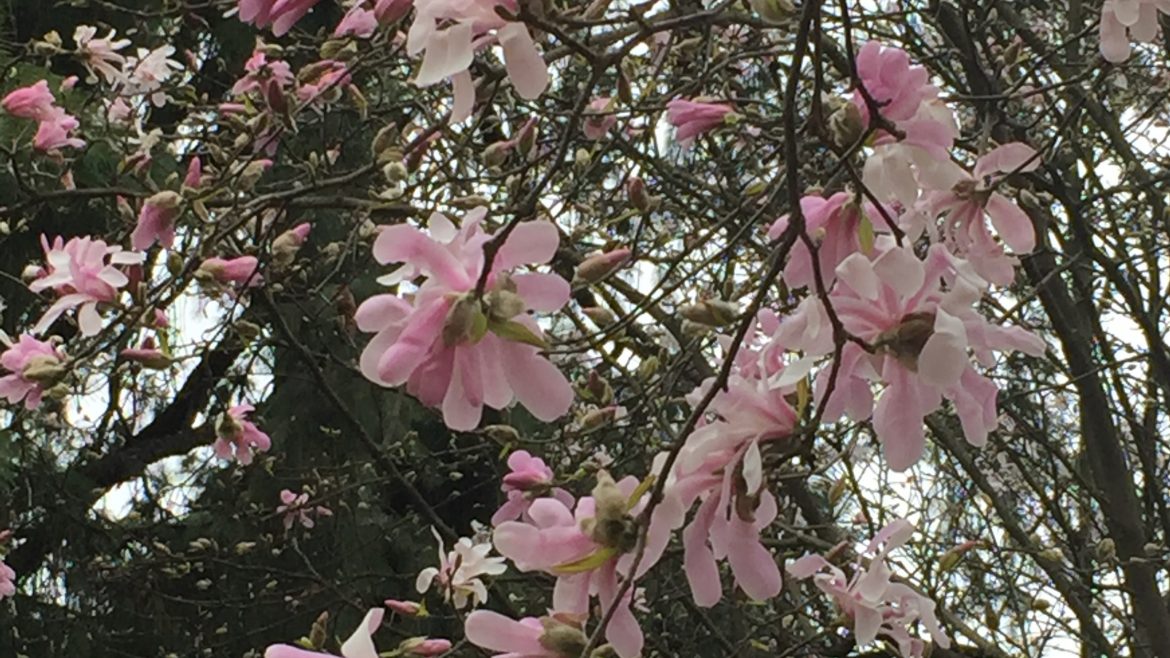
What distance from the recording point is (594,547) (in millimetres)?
729

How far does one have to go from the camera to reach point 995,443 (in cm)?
285

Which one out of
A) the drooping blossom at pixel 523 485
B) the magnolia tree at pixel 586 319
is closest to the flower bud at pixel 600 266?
the magnolia tree at pixel 586 319

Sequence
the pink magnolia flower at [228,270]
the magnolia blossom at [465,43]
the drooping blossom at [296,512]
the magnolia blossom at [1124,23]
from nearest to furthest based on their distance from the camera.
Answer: the magnolia blossom at [465,43]
the magnolia blossom at [1124,23]
the pink magnolia flower at [228,270]
the drooping blossom at [296,512]

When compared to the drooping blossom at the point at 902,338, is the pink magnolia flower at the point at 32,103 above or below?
above

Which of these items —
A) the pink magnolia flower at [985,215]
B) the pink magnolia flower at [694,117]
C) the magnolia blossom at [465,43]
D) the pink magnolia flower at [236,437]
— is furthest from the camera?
the pink magnolia flower at [236,437]

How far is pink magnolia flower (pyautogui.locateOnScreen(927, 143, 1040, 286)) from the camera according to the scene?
3.32 ft

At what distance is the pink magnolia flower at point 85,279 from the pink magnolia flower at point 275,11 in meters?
0.47

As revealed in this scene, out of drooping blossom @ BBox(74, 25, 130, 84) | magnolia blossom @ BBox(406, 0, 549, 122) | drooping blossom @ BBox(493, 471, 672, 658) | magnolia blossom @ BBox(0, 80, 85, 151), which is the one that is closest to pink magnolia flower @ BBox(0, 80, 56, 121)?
magnolia blossom @ BBox(0, 80, 85, 151)

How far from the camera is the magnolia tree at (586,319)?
0.74m

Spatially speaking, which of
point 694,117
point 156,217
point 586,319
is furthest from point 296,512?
point 694,117

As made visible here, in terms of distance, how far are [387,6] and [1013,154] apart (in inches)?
20.7

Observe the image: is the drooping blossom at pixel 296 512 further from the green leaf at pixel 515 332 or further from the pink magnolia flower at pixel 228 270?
the green leaf at pixel 515 332

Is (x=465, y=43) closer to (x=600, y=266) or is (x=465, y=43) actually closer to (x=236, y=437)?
(x=600, y=266)

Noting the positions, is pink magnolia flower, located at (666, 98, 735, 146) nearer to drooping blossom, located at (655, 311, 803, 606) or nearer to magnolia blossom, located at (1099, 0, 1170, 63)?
magnolia blossom, located at (1099, 0, 1170, 63)
